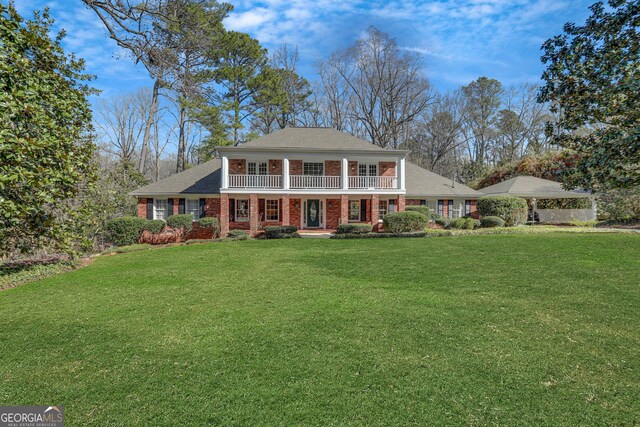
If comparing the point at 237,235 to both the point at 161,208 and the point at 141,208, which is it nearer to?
the point at 161,208

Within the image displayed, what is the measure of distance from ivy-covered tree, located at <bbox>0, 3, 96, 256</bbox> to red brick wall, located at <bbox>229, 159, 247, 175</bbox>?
14.3 metres

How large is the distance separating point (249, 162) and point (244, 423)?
19.0 m

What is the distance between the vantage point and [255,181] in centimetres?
1997

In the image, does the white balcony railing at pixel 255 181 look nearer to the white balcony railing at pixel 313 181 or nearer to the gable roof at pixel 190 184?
the white balcony railing at pixel 313 181

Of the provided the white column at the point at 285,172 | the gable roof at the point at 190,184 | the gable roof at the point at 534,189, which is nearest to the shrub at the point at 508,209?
the gable roof at the point at 534,189

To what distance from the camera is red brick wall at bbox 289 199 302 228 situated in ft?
69.7

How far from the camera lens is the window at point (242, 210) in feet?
67.9

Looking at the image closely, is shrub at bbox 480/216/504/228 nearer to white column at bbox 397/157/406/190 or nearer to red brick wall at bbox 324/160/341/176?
white column at bbox 397/157/406/190

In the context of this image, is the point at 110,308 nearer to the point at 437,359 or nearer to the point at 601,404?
the point at 437,359

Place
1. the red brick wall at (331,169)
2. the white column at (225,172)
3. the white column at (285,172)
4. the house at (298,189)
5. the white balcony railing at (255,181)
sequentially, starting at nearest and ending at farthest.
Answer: the white column at (225,172)
the white column at (285,172)
the house at (298,189)
the white balcony railing at (255,181)
the red brick wall at (331,169)

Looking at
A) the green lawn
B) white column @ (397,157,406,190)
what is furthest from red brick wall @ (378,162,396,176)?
the green lawn

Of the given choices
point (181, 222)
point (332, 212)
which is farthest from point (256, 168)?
point (332, 212)

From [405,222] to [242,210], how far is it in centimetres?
1016

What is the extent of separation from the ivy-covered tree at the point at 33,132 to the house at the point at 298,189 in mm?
12936
